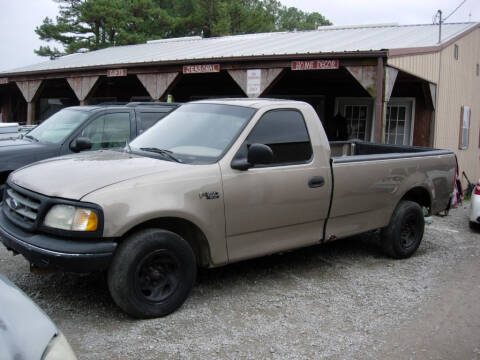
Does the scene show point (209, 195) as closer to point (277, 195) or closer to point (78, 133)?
point (277, 195)

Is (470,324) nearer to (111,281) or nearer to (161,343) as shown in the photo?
(161,343)

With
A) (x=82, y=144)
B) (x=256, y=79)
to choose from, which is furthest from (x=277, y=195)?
(x=256, y=79)

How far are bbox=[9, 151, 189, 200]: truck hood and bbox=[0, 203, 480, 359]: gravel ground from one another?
1.09 metres

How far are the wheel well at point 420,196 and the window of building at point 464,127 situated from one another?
29.8 feet

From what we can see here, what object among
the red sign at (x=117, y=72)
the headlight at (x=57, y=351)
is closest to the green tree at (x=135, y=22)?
the red sign at (x=117, y=72)

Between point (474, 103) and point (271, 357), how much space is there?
585 inches

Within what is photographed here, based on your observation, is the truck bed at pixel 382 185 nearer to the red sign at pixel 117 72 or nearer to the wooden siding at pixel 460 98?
the wooden siding at pixel 460 98

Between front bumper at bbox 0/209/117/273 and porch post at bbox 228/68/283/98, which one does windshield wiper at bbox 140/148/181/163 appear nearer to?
front bumper at bbox 0/209/117/273

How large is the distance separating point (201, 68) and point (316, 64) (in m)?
3.23

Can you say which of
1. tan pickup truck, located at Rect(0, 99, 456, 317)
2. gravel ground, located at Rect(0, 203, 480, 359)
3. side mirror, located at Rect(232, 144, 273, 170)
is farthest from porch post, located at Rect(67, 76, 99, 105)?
side mirror, located at Rect(232, 144, 273, 170)

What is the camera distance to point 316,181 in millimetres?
5113

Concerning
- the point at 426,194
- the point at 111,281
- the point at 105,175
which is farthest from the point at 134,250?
the point at 426,194

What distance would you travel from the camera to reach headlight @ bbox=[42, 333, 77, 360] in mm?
2043

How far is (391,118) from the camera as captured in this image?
563 inches
